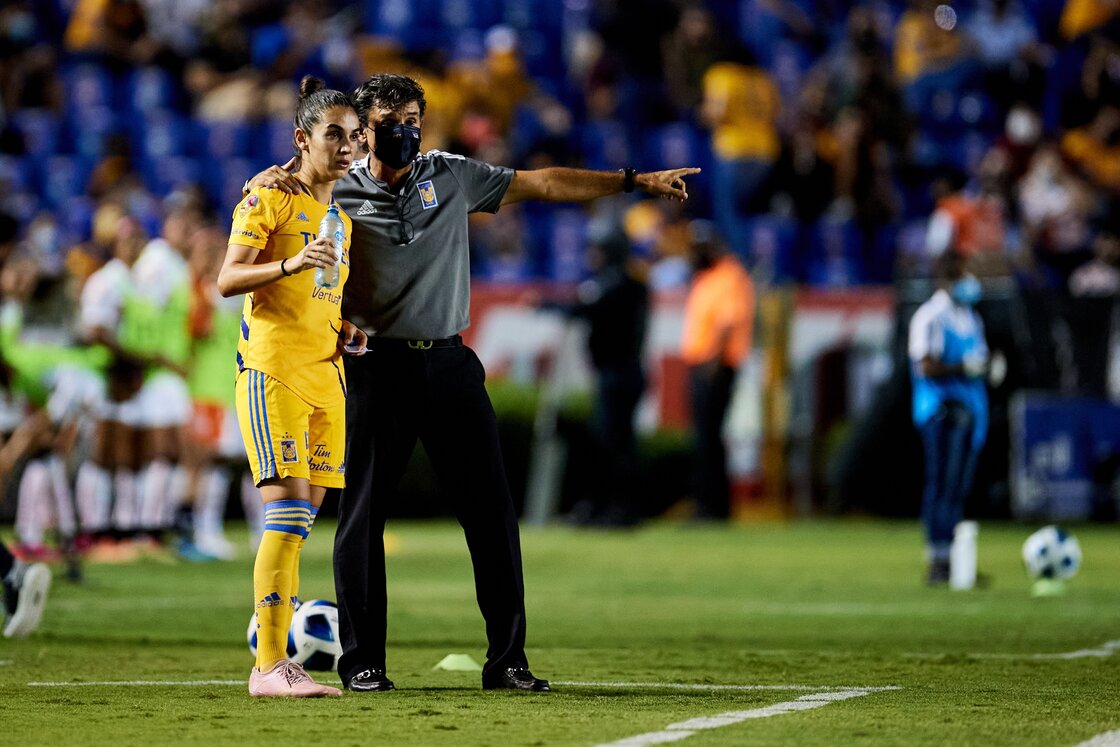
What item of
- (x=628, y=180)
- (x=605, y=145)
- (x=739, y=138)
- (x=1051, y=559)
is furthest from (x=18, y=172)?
(x=628, y=180)

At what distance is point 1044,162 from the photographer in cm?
2152

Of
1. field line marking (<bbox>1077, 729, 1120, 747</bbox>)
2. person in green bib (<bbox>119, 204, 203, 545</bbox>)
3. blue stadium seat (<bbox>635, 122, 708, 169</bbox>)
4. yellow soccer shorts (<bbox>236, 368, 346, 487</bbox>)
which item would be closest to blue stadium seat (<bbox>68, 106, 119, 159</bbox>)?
blue stadium seat (<bbox>635, 122, 708, 169</bbox>)

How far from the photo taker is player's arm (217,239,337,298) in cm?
638

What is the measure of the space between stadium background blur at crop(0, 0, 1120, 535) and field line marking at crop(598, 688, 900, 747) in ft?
39.8

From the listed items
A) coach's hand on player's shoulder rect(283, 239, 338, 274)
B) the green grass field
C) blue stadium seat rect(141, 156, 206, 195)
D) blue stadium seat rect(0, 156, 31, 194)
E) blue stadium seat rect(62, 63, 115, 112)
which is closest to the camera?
the green grass field

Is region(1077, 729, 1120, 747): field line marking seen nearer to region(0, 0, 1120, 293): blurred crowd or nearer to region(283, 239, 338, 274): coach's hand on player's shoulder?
region(283, 239, 338, 274): coach's hand on player's shoulder

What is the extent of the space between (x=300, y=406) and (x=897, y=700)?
2.39 meters

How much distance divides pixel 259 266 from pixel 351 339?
1.65 feet

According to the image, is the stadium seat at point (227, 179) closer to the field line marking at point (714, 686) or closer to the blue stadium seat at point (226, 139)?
the blue stadium seat at point (226, 139)

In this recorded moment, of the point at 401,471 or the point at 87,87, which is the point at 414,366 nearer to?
the point at 401,471

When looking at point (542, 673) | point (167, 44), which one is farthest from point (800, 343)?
point (542, 673)

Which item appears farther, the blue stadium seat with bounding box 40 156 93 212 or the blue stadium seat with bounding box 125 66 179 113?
the blue stadium seat with bounding box 125 66 179 113

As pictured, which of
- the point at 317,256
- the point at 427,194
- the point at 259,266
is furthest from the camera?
the point at 427,194

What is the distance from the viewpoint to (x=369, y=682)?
7.06 meters
